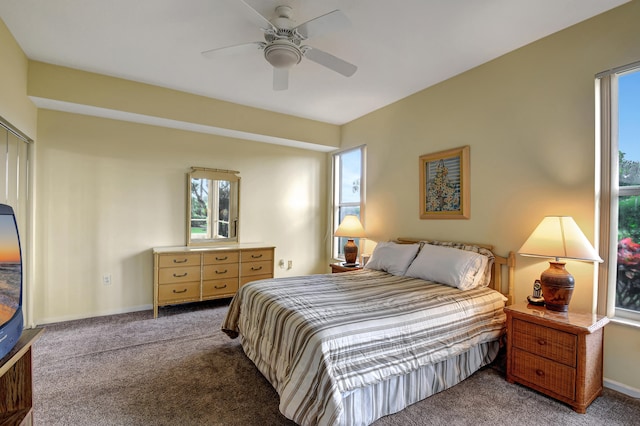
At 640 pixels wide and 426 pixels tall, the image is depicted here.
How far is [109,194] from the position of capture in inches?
142

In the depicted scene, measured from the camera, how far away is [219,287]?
384 centimetres

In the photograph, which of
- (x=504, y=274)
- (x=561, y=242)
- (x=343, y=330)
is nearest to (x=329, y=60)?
(x=343, y=330)

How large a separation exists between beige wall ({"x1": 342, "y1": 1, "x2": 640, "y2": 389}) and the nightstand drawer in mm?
519

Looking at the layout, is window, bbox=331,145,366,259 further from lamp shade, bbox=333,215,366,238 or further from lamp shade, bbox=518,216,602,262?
lamp shade, bbox=518,216,602,262

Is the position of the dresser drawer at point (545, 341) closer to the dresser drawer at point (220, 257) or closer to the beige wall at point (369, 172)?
the beige wall at point (369, 172)

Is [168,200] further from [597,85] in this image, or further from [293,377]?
[597,85]

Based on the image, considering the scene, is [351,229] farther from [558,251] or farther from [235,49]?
[235,49]

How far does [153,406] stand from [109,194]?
2669 mm

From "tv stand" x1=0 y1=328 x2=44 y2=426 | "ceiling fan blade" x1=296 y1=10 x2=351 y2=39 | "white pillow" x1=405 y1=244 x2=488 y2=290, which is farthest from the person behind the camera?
"white pillow" x1=405 y1=244 x2=488 y2=290

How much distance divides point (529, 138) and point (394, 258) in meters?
1.62

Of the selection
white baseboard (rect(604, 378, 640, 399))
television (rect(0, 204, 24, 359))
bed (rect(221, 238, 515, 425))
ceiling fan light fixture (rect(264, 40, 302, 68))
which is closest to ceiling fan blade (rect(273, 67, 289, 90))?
ceiling fan light fixture (rect(264, 40, 302, 68))

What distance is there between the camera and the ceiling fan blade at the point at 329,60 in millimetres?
2209

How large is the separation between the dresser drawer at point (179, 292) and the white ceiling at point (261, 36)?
2.33 metres

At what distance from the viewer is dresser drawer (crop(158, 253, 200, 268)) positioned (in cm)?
350
